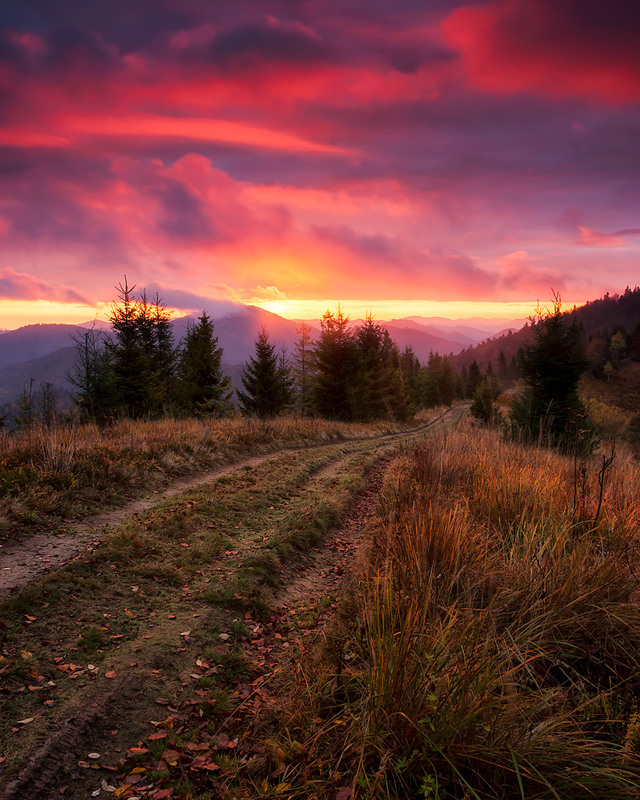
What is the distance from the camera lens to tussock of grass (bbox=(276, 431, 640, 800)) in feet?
6.86

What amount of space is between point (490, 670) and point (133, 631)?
3.56 m

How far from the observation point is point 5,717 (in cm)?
301

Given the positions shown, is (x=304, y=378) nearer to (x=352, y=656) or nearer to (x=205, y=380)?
(x=205, y=380)

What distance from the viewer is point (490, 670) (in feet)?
7.98

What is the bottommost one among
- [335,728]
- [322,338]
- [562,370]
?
[335,728]

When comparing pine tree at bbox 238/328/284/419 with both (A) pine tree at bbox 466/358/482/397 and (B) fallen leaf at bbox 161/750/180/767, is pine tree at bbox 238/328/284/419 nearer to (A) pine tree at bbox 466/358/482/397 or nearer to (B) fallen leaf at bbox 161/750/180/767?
(B) fallen leaf at bbox 161/750/180/767

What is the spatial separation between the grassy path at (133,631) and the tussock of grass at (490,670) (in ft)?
4.68

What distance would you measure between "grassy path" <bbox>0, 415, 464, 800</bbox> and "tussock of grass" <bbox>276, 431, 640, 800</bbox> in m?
1.43

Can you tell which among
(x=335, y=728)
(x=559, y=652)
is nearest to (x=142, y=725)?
(x=335, y=728)

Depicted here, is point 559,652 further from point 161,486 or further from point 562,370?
point 562,370

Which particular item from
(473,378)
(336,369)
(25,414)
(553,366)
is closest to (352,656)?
(553,366)

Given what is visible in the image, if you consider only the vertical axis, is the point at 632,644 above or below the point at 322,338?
below

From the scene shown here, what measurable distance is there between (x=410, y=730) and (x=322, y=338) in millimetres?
28786

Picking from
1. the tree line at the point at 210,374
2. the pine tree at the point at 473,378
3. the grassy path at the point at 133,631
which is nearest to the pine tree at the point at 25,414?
the tree line at the point at 210,374
